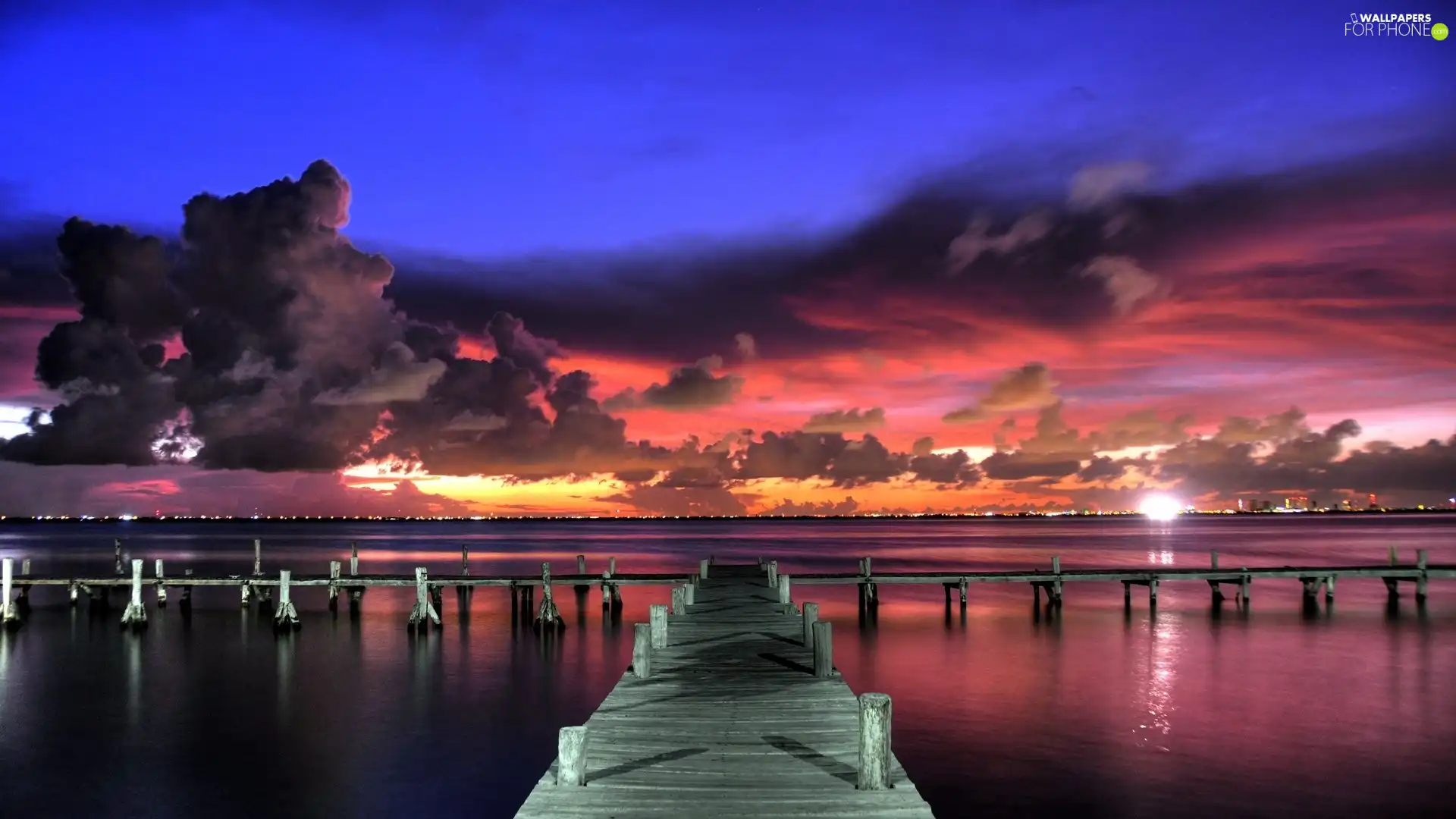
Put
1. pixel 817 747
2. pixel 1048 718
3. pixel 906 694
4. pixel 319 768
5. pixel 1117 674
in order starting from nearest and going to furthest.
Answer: pixel 817 747 → pixel 319 768 → pixel 1048 718 → pixel 906 694 → pixel 1117 674

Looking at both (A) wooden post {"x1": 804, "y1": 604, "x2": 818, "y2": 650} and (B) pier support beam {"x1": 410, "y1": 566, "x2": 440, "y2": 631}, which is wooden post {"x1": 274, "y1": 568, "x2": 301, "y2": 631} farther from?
(A) wooden post {"x1": 804, "y1": 604, "x2": 818, "y2": 650}

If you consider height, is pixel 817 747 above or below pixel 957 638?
above

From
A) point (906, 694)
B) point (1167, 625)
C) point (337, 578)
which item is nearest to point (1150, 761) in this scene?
point (906, 694)

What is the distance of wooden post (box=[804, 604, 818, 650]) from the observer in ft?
68.2

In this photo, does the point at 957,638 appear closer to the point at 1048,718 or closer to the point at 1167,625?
the point at 1167,625

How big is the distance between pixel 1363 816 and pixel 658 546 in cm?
11961

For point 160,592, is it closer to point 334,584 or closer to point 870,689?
point 334,584

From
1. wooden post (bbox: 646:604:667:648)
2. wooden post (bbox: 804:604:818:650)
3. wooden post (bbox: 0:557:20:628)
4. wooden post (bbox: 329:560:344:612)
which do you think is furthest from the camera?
wooden post (bbox: 329:560:344:612)

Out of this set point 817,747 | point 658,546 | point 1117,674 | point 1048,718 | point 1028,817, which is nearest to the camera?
point 817,747

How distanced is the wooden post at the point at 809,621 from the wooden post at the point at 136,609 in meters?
30.9

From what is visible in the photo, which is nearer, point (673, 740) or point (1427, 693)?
point (673, 740)

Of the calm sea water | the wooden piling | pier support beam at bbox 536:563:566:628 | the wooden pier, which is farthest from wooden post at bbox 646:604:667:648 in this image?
the wooden piling

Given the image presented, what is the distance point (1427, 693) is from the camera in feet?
95.5

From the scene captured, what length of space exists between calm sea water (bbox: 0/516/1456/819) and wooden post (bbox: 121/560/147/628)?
0.67 metres
